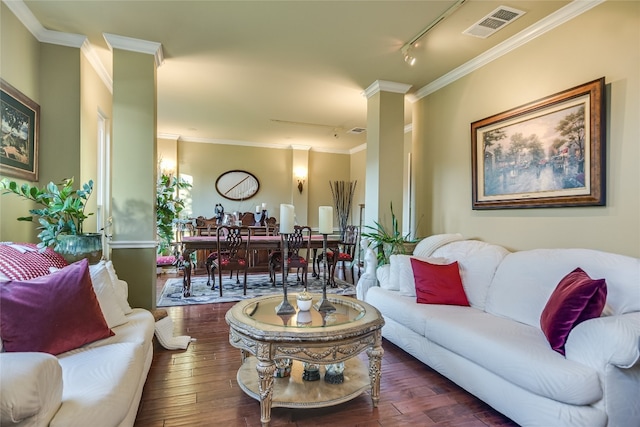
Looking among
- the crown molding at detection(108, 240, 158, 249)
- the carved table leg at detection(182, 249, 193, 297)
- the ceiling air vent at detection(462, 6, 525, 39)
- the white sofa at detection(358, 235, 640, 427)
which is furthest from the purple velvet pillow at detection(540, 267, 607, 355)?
the carved table leg at detection(182, 249, 193, 297)

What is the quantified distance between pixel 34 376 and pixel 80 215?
1.84 metres

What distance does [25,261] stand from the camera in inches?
77.1

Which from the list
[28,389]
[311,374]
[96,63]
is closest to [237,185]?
[96,63]

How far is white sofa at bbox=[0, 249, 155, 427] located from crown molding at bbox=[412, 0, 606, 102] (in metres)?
3.75

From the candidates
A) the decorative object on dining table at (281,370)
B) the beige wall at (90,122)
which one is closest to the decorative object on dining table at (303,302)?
the decorative object on dining table at (281,370)

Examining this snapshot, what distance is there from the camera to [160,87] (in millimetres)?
4262

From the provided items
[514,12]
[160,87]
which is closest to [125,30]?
[160,87]

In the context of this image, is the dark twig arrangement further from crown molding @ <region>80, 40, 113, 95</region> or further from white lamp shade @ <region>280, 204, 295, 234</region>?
white lamp shade @ <region>280, 204, 295, 234</region>

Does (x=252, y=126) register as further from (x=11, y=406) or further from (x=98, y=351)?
(x=11, y=406)

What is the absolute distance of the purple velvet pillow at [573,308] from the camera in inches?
68.7

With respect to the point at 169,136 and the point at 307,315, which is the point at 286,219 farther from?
the point at 169,136

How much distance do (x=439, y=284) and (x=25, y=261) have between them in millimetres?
2852

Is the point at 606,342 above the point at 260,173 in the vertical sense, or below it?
below

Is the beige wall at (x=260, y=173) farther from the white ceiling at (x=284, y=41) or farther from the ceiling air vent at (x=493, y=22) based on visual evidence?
the ceiling air vent at (x=493, y=22)
